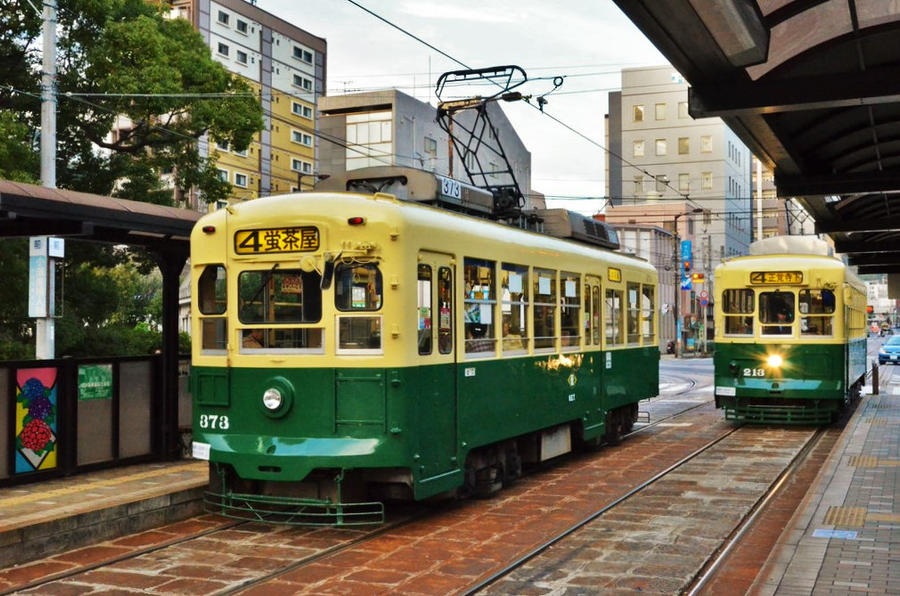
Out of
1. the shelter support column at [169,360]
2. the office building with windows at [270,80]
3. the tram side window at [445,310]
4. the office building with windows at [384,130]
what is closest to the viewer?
the tram side window at [445,310]

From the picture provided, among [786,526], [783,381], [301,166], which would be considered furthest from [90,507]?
[301,166]

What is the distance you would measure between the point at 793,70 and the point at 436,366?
14.5ft

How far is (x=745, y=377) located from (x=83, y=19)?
1464cm

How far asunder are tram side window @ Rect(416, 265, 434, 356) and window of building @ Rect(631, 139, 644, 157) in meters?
71.0

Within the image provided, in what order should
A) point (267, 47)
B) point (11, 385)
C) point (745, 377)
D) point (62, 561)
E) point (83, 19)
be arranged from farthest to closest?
point (267, 47) → point (83, 19) → point (745, 377) → point (11, 385) → point (62, 561)

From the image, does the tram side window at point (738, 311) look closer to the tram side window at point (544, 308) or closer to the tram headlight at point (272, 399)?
the tram side window at point (544, 308)

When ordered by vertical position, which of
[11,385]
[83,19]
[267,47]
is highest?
[267,47]

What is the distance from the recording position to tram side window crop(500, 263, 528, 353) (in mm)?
10672

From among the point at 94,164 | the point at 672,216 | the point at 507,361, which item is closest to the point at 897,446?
the point at 507,361

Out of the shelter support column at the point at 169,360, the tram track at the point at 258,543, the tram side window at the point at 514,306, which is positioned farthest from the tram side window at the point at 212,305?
the tram side window at the point at 514,306

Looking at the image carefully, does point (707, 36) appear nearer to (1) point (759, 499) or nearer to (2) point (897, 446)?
(1) point (759, 499)

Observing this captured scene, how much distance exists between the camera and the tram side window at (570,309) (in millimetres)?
12469

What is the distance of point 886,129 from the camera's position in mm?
11516

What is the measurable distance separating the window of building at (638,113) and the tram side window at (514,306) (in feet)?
226
